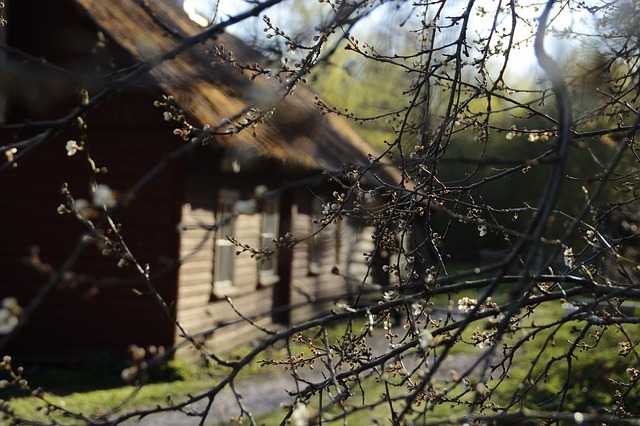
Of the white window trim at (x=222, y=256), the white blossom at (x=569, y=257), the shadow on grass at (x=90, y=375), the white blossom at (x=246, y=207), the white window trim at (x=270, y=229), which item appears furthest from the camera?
the white window trim at (x=270, y=229)

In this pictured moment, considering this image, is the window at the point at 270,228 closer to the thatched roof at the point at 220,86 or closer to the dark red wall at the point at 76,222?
the thatched roof at the point at 220,86

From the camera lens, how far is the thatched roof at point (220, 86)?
7.83 ft

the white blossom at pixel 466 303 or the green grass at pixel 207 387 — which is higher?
the green grass at pixel 207 387

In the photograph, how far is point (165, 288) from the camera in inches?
359

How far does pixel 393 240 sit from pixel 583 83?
1.32 metres

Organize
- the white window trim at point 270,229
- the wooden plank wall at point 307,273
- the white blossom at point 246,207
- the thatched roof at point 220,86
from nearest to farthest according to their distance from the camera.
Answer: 1. the white blossom at point 246,207
2. the thatched roof at point 220,86
3. the white window trim at point 270,229
4. the wooden plank wall at point 307,273

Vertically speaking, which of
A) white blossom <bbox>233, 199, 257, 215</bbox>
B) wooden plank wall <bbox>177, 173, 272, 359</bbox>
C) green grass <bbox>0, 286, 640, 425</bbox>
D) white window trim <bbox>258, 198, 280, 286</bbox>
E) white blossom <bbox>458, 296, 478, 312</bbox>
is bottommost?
white blossom <bbox>233, 199, 257, 215</bbox>

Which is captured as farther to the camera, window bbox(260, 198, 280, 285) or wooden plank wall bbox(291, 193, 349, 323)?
wooden plank wall bbox(291, 193, 349, 323)

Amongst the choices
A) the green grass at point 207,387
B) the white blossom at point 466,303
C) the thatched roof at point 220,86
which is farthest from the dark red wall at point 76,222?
the white blossom at point 466,303

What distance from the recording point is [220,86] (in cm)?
250

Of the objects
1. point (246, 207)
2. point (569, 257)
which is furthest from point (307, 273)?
point (246, 207)

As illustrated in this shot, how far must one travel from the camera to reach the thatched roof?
94.0 inches

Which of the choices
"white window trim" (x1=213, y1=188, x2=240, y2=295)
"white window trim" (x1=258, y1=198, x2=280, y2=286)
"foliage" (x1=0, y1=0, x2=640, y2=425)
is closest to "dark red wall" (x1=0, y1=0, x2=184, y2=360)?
"white window trim" (x1=213, y1=188, x2=240, y2=295)

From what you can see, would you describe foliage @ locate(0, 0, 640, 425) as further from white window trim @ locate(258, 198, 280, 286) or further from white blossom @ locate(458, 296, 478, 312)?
white window trim @ locate(258, 198, 280, 286)
